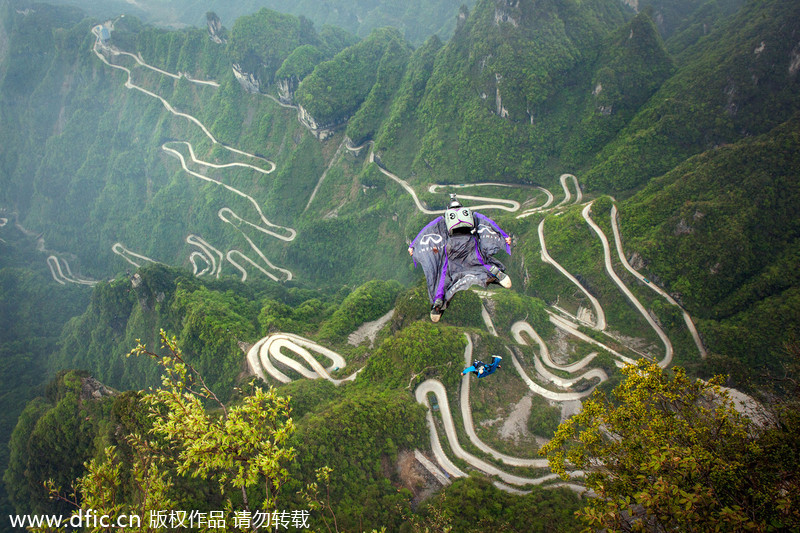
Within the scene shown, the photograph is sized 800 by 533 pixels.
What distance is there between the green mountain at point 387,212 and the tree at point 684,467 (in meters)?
7.01

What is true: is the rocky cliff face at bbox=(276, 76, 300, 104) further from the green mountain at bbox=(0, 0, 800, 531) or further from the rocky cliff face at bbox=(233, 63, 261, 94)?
the rocky cliff face at bbox=(233, 63, 261, 94)

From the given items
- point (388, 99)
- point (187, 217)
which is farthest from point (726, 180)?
point (187, 217)

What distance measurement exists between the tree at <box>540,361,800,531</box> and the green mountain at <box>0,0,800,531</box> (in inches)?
276

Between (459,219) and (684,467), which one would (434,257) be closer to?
(459,219)

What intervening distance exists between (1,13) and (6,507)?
238 metres

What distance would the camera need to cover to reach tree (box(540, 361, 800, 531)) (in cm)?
1119

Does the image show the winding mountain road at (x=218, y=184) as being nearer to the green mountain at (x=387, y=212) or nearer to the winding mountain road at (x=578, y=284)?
the green mountain at (x=387, y=212)

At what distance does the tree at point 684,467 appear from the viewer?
11194mm

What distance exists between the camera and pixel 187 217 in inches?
5192

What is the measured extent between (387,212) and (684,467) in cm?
9629

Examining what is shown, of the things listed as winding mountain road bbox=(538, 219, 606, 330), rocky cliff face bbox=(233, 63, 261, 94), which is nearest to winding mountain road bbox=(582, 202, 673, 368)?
winding mountain road bbox=(538, 219, 606, 330)

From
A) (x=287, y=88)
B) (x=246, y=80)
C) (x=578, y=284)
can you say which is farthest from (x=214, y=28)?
(x=578, y=284)

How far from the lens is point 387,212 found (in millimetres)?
105375

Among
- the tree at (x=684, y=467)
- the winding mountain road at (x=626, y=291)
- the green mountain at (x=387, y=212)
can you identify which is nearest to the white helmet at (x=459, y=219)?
the tree at (x=684, y=467)
